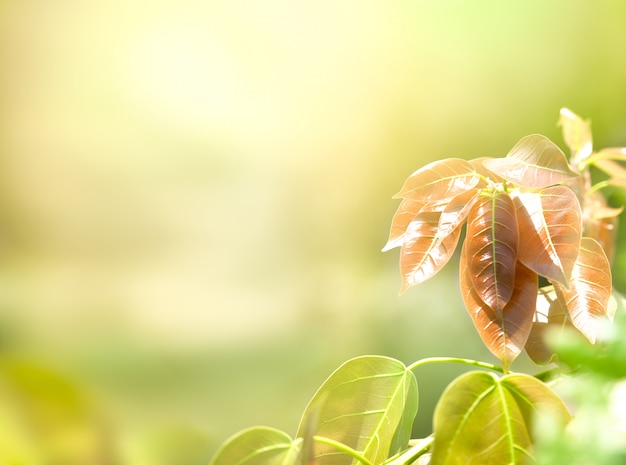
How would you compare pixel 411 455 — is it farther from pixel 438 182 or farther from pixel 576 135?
pixel 576 135

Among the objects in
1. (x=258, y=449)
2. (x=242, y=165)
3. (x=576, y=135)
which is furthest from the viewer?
(x=242, y=165)

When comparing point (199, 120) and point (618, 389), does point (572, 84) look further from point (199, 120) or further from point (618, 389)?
point (618, 389)

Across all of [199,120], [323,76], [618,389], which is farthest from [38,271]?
[618,389]

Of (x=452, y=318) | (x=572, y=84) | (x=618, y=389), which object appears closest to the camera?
(x=618, y=389)

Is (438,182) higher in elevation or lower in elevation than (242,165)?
higher

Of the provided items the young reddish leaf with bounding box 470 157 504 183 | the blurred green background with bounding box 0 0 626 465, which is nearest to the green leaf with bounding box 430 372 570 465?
the young reddish leaf with bounding box 470 157 504 183

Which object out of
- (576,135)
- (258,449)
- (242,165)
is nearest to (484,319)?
(258,449)

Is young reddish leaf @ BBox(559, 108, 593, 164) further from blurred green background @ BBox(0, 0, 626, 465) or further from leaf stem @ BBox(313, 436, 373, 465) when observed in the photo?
blurred green background @ BBox(0, 0, 626, 465)
